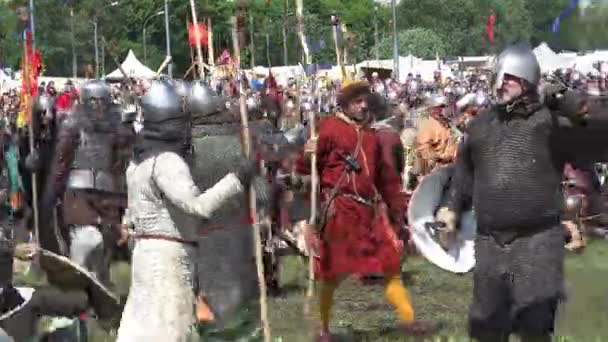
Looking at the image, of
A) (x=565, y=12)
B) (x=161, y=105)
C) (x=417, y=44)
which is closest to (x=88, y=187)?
(x=565, y=12)

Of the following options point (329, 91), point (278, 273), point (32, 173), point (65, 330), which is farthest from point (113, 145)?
point (329, 91)

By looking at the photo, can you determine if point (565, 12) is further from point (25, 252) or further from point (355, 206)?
point (25, 252)

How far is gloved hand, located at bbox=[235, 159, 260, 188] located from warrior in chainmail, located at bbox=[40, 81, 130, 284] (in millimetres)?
3875

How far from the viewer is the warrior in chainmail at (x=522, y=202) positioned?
23.6 ft

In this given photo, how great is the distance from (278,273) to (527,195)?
17.2 ft

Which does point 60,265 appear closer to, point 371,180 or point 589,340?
point 371,180

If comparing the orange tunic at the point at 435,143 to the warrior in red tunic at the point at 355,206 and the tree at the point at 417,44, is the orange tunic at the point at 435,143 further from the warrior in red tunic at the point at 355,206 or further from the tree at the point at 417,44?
the tree at the point at 417,44

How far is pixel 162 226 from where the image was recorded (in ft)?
20.9

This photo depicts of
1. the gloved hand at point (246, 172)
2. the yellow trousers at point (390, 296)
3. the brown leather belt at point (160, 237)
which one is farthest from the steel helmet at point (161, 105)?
the yellow trousers at point (390, 296)

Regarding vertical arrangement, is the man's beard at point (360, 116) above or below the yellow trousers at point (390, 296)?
above

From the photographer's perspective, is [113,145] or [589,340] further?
[113,145]

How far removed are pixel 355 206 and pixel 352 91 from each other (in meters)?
0.76

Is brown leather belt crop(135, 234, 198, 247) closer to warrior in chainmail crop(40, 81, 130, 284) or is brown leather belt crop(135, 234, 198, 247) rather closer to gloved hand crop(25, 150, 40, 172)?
warrior in chainmail crop(40, 81, 130, 284)

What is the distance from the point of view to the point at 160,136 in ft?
21.1
